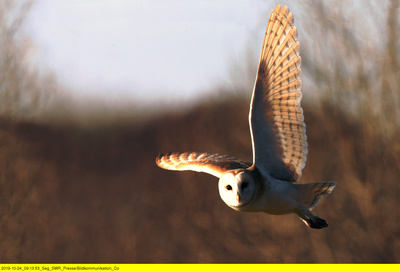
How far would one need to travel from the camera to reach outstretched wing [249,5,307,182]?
7.67 ft

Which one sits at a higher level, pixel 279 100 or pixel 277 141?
pixel 279 100

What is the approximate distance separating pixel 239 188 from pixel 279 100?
0.45 meters

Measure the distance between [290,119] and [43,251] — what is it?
26.9ft

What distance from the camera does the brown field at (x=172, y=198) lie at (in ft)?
18.7

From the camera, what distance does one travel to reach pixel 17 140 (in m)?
8.38

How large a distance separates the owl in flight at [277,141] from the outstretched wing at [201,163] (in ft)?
0.57

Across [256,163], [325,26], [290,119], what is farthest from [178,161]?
[325,26]

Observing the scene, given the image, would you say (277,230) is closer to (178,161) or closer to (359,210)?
(359,210)

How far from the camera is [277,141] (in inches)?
96.7

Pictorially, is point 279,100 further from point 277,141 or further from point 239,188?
point 239,188

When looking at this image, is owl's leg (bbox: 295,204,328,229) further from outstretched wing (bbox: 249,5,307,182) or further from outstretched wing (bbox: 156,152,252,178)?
outstretched wing (bbox: 156,152,252,178)

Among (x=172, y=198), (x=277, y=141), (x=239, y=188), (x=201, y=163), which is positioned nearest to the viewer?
(x=239, y=188)

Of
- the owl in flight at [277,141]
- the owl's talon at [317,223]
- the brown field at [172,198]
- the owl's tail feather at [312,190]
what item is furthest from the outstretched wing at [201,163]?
the brown field at [172,198]

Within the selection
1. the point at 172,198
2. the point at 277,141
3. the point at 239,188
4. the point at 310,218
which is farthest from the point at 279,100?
the point at 172,198
